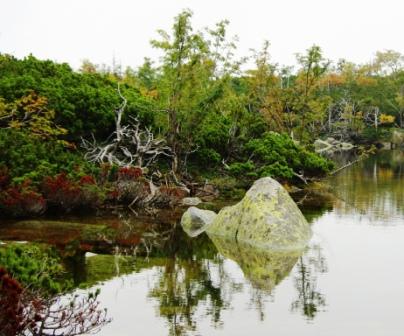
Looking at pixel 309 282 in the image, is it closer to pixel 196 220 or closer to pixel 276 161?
pixel 196 220

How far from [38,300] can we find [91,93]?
50.8 feet

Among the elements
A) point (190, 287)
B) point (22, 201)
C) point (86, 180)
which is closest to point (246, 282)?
point (190, 287)

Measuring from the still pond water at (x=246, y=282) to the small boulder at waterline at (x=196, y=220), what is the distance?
0.39 m

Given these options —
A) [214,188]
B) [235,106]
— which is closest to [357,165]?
[235,106]

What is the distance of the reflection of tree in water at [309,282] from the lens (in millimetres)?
8094

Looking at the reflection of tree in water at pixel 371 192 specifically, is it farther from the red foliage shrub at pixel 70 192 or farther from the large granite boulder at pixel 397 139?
the large granite boulder at pixel 397 139

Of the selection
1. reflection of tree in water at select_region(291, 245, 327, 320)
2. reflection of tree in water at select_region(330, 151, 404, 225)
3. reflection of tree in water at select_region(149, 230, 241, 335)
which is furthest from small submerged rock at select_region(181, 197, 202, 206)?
reflection of tree in water at select_region(291, 245, 327, 320)

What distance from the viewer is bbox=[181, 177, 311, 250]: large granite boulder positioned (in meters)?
12.1

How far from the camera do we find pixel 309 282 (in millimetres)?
9414

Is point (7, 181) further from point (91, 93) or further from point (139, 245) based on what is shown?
point (91, 93)

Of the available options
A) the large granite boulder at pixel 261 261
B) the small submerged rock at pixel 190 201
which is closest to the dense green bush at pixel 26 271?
the large granite boulder at pixel 261 261

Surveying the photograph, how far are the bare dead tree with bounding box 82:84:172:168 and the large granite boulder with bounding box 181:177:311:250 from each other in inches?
258

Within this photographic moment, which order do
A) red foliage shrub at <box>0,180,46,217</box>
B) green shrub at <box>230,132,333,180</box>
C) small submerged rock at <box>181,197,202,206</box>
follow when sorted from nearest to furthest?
red foliage shrub at <box>0,180,46,217</box> → small submerged rock at <box>181,197,202,206</box> → green shrub at <box>230,132,333,180</box>

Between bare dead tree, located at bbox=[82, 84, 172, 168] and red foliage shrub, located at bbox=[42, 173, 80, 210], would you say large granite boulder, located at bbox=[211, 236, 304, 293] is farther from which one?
bare dead tree, located at bbox=[82, 84, 172, 168]
